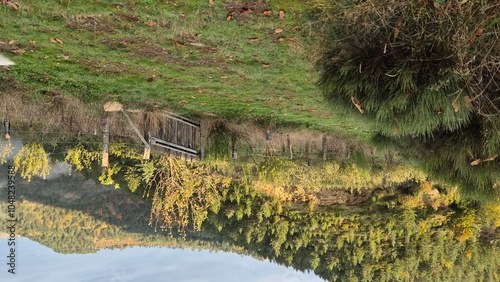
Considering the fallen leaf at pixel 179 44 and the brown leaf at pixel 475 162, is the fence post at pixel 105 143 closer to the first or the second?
the fallen leaf at pixel 179 44

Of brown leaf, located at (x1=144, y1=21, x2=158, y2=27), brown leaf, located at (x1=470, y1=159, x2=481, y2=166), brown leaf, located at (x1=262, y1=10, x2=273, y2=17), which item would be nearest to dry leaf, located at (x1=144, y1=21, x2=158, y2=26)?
brown leaf, located at (x1=144, y1=21, x2=158, y2=27)

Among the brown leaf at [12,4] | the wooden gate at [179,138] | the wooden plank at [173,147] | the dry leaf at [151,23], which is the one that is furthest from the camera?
the wooden gate at [179,138]

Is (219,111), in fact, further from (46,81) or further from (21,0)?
(21,0)

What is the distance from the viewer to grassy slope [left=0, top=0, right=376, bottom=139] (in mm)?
6016

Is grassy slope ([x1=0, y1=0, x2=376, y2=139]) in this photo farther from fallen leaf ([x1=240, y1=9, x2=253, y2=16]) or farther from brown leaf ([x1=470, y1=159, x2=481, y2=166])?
brown leaf ([x1=470, y1=159, x2=481, y2=166])

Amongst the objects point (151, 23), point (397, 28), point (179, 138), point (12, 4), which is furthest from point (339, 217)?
point (12, 4)

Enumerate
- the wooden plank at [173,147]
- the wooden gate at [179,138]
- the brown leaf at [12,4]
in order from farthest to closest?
the wooden gate at [179,138]
the wooden plank at [173,147]
the brown leaf at [12,4]

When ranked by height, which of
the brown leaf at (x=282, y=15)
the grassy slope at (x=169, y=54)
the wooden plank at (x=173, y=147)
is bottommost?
the wooden plank at (x=173, y=147)

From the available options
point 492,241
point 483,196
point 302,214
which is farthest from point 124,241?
point 483,196

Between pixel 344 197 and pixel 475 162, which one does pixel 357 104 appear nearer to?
pixel 475 162

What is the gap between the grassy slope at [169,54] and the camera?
6016 millimetres

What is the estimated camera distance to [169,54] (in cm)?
745

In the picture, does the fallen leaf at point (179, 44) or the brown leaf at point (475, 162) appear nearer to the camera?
the brown leaf at point (475, 162)

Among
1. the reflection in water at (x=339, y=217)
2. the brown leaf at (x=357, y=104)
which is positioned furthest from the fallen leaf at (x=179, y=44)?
the reflection in water at (x=339, y=217)
